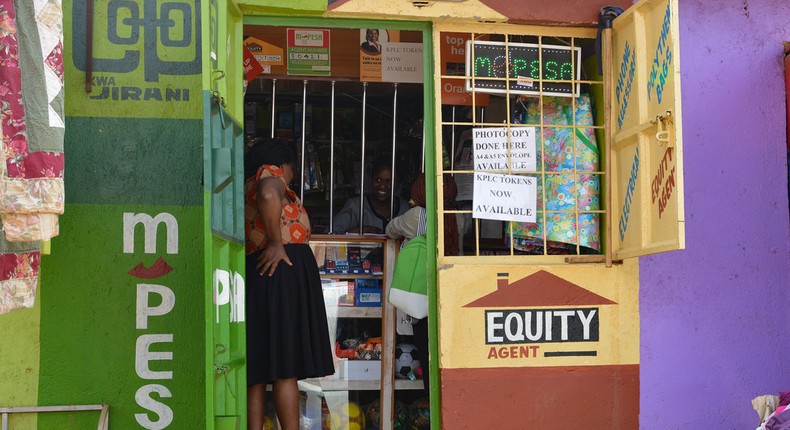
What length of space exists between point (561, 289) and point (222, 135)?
1948 millimetres

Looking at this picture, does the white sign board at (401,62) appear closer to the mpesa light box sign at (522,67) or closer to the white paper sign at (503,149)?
the mpesa light box sign at (522,67)

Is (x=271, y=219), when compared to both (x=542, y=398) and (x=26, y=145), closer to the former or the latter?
(x=26, y=145)

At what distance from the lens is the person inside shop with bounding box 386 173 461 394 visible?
19.0 ft

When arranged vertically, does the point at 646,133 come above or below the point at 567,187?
above

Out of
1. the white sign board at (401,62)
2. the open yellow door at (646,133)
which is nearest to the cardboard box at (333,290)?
the white sign board at (401,62)

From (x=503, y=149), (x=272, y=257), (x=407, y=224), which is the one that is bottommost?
(x=272, y=257)

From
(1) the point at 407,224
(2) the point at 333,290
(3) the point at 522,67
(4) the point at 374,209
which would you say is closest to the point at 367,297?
(2) the point at 333,290

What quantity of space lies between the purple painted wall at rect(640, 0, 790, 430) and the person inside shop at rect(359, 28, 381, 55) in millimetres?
2285

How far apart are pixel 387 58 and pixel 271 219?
221 centimetres

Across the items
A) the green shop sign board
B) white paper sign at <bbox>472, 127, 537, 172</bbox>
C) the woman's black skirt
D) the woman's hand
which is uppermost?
the green shop sign board

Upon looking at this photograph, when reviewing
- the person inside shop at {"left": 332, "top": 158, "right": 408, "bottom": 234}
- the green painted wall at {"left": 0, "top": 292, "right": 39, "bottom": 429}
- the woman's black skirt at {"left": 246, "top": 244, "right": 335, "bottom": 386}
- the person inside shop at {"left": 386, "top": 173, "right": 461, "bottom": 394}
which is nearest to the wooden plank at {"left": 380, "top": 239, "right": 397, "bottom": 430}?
the person inside shop at {"left": 386, "top": 173, "right": 461, "bottom": 394}

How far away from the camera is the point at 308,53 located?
6.84 metres

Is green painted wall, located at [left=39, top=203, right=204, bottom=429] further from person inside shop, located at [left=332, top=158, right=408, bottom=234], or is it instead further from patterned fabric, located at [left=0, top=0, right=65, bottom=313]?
person inside shop, located at [left=332, top=158, right=408, bottom=234]

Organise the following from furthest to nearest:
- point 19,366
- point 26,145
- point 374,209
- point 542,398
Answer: point 374,209 → point 542,398 → point 19,366 → point 26,145
